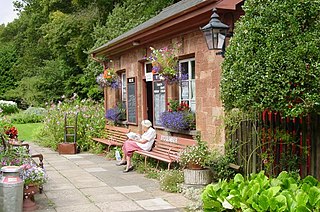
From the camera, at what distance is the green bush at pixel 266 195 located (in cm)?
488

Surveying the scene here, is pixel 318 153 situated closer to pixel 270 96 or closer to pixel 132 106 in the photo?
pixel 270 96

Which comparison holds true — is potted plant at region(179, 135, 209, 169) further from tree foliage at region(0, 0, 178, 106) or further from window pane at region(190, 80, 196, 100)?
tree foliage at region(0, 0, 178, 106)

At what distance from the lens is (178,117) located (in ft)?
31.2

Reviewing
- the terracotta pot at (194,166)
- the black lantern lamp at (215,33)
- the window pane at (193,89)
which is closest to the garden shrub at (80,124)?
the window pane at (193,89)

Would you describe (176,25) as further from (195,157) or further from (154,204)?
(154,204)

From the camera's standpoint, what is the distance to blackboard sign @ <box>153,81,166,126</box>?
1079cm

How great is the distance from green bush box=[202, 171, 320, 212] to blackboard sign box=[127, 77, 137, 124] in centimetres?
698

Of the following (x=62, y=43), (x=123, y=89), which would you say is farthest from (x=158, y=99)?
(x=62, y=43)

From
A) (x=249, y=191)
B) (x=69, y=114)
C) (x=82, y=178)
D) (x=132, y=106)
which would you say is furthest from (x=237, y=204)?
(x=69, y=114)

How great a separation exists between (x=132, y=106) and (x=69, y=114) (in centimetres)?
312

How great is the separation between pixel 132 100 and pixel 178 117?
3590mm

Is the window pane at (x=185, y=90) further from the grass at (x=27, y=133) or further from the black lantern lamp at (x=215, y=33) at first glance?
the grass at (x=27, y=133)

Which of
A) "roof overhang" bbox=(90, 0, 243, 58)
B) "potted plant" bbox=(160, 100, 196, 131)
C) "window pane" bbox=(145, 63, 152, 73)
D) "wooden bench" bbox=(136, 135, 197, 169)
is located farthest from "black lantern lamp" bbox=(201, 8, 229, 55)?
"window pane" bbox=(145, 63, 152, 73)

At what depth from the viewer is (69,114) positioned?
15.0 metres
